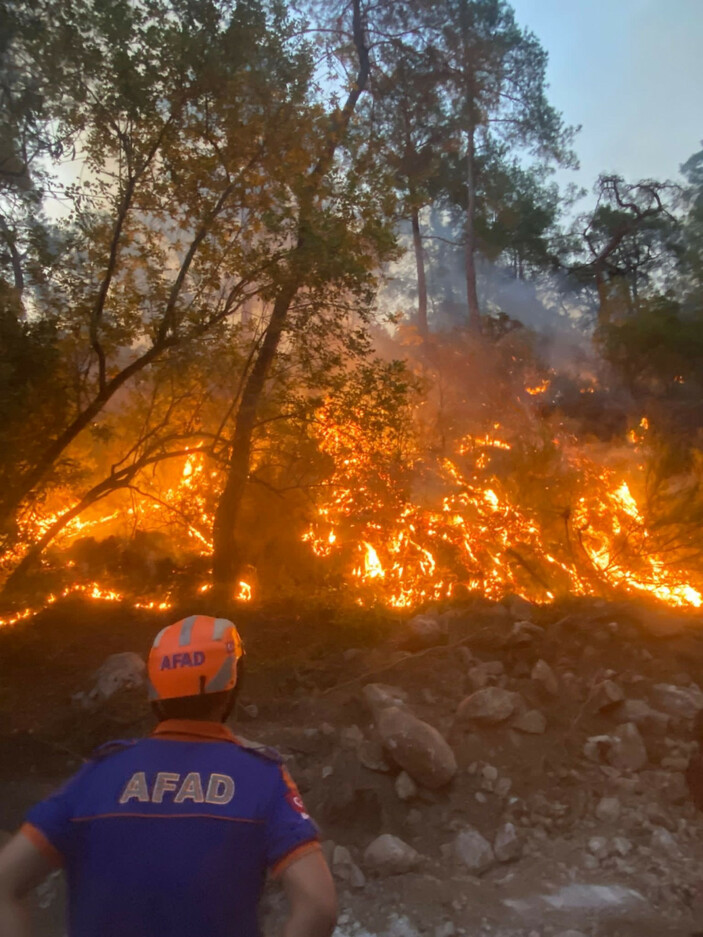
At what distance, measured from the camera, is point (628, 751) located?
23.1ft

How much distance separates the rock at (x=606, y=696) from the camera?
25.3ft

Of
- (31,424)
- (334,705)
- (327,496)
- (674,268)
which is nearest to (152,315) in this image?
(31,424)

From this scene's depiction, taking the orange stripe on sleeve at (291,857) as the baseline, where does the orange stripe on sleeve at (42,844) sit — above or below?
above

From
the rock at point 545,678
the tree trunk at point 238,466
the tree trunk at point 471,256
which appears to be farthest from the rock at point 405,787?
the tree trunk at point 471,256

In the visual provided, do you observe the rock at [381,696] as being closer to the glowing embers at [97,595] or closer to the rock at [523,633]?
the rock at [523,633]

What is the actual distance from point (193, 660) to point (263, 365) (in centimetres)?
955

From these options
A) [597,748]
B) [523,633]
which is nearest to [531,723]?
[597,748]

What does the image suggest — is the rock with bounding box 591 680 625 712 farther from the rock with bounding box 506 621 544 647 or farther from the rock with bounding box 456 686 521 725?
the rock with bounding box 506 621 544 647

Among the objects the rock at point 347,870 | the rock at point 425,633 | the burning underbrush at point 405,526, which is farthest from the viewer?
the burning underbrush at point 405,526

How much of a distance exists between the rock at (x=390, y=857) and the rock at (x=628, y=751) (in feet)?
7.94

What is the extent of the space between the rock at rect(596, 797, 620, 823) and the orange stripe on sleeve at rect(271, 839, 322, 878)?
5457 millimetres

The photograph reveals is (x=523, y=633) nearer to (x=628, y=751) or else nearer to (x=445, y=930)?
Answer: (x=628, y=751)

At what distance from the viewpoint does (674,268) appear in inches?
1133

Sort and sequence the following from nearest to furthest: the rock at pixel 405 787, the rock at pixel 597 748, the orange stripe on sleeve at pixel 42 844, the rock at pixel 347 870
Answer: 1. the orange stripe on sleeve at pixel 42 844
2. the rock at pixel 347 870
3. the rock at pixel 405 787
4. the rock at pixel 597 748
